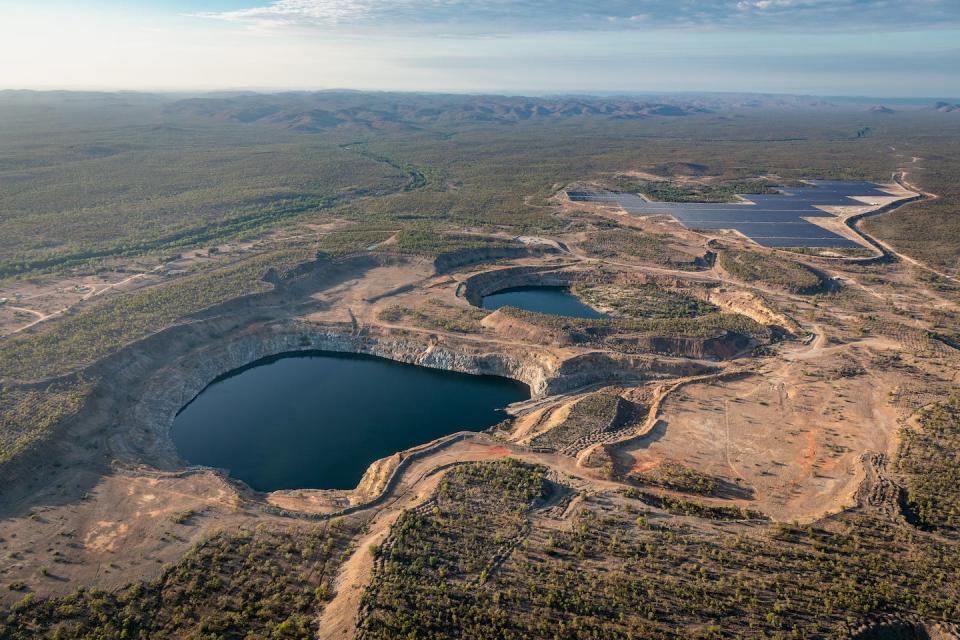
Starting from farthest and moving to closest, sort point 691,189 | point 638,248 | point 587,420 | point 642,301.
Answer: point 691,189 < point 638,248 < point 642,301 < point 587,420

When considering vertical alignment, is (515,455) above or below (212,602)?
above

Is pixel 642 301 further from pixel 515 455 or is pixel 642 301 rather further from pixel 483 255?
pixel 515 455

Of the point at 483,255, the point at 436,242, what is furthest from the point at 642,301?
the point at 436,242

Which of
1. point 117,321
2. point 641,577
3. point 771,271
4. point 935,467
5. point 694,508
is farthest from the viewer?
point 771,271

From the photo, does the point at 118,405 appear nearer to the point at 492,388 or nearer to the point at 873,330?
the point at 492,388

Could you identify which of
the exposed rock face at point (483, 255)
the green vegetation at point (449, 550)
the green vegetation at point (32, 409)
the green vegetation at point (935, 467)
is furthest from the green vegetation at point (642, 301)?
the green vegetation at point (32, 409)
